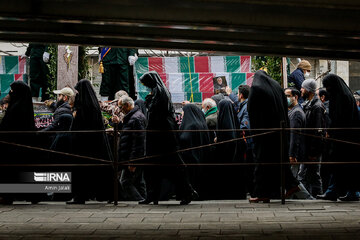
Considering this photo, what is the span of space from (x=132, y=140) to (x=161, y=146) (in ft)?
1.80

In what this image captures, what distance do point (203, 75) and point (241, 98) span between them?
3098 mm

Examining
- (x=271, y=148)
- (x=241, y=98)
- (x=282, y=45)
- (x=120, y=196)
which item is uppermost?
(x=282, y=45)

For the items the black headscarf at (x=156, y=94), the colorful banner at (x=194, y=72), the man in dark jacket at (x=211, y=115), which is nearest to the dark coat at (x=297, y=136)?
the man in dark jacket at (x=211, y=115)

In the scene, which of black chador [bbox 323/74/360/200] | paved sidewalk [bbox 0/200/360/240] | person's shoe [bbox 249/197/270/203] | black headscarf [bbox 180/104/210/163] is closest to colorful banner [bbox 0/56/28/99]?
paved sidewalk [bbox 0/200/360/240]

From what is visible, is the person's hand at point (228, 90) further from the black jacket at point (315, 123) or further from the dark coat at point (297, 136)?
the black jacket at point (315, 123)

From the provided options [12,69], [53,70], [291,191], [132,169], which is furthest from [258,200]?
[12,69]

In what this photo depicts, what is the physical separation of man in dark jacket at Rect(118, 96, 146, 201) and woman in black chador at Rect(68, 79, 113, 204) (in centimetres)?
29

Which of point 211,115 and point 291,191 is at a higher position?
point 211,115

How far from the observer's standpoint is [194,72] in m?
12.9

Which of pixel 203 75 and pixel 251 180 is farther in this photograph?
pixel 203 75

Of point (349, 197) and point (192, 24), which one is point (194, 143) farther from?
point (192, 24)

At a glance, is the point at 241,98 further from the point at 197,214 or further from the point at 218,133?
the point at 197,214

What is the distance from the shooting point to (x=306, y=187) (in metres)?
9.36

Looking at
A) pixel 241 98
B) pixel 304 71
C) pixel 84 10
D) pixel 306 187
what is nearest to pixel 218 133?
pixel 241 98
